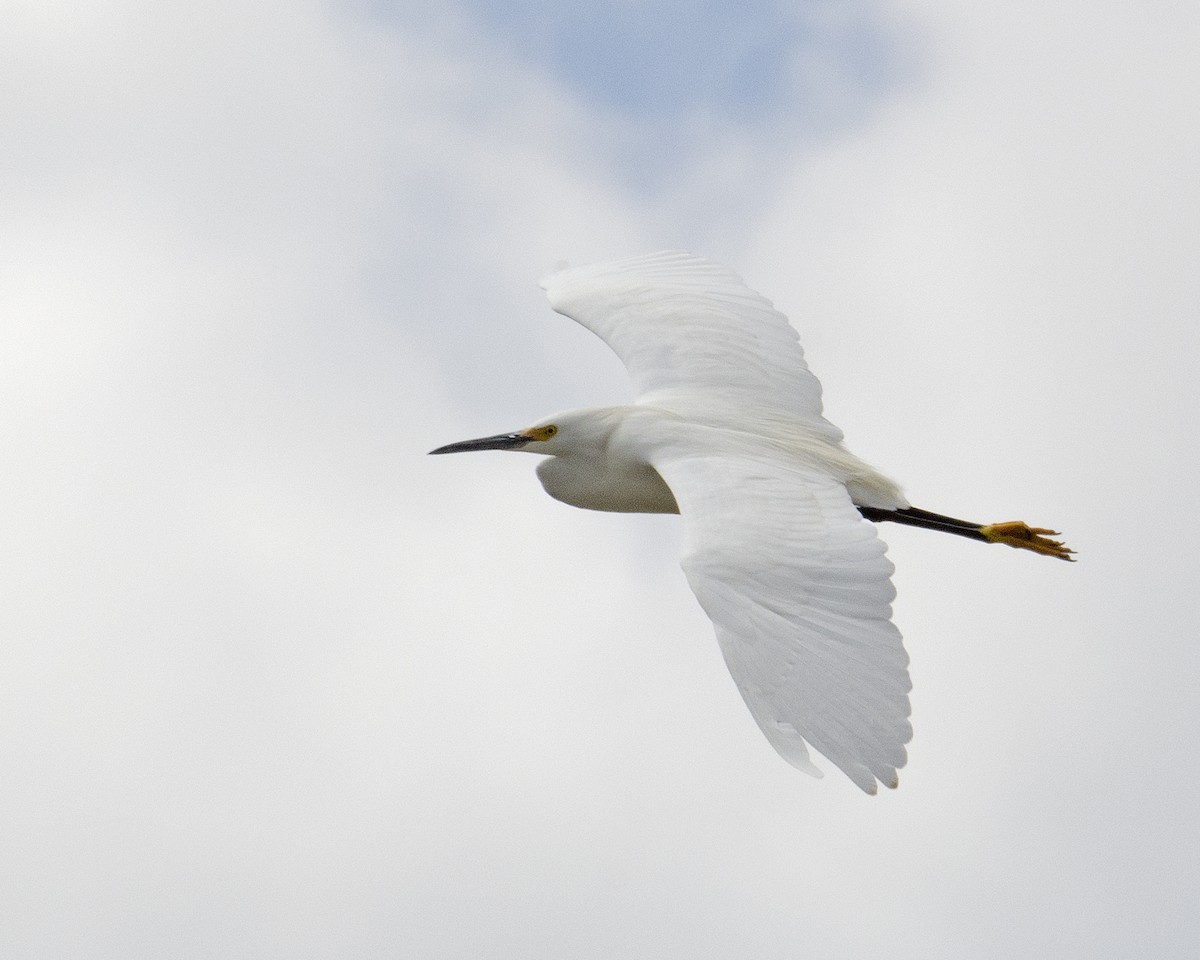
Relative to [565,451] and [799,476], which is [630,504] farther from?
[799,476]

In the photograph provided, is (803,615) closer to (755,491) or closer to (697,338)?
(755,491)

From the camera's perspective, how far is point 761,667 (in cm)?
972

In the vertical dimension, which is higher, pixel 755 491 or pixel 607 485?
pixel 607 485

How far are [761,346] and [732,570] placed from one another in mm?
4208

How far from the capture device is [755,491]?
11148mm

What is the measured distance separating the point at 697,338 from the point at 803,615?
15.1 feet

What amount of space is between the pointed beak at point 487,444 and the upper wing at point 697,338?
109 centimetres

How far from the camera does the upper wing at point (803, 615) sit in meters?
9.34

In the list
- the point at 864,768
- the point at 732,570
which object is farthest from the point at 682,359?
the point at 864,768

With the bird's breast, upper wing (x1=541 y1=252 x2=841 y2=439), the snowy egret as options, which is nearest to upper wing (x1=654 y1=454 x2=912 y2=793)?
the snowy egret

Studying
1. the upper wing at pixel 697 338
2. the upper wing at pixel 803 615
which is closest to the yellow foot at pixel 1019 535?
the upper wing at pixel 697 338

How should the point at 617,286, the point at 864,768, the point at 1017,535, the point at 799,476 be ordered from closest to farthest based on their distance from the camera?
1. the point at 864,768
2. the point at 799,476
3. the point at 1017,535
4. the point at 617,286

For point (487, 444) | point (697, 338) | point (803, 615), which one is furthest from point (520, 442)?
point (803, 615)

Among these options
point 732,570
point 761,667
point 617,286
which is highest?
point 617,286
